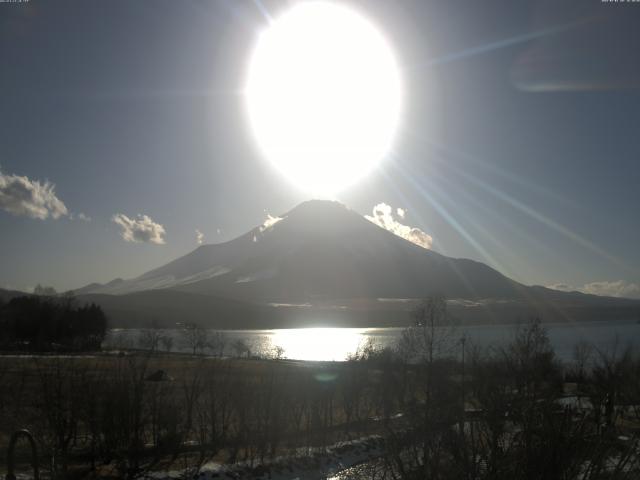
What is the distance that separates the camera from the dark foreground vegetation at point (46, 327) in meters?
86.2

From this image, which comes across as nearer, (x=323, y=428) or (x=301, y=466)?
(x=301, y=466)

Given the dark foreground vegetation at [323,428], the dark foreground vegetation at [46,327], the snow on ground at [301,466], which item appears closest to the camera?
the dark foreground vegetation at [323,428]

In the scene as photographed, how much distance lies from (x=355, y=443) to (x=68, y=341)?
84407mm

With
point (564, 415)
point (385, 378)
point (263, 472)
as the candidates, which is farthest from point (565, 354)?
point (564, 415)

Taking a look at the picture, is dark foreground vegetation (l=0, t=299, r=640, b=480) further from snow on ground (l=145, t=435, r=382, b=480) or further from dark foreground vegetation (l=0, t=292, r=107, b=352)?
dark foreground vegetation (l=0, t=292, r=107, b=352)

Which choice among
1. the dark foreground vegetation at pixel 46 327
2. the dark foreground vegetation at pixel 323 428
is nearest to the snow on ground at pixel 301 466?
the dark foreground vegetation at pixel 323 428

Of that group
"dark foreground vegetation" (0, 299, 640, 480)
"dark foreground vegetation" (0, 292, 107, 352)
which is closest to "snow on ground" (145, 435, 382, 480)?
"dark foreground vegetation" (0, 299, 640, 480)

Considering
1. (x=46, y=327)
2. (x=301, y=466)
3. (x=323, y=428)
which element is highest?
(x=46, y=327)

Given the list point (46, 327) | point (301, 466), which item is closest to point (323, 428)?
point (301, 466)

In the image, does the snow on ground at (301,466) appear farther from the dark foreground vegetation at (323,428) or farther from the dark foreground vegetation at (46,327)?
the dark foreground vegetation at (46,327)

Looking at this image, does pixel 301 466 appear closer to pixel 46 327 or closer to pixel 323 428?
pixel 323 428

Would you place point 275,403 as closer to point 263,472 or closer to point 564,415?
point 263,472

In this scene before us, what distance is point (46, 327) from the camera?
90.2 meters

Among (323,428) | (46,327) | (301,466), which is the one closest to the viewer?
(301,466)
